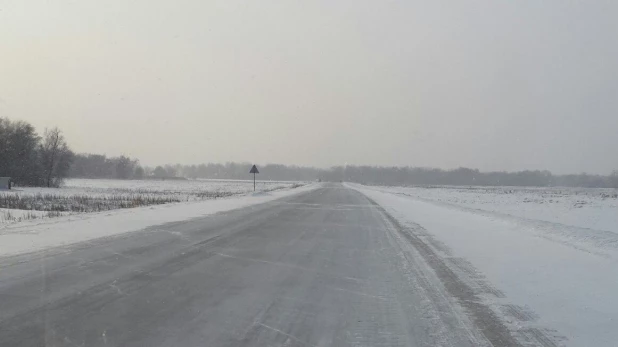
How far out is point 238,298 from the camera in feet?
21.7

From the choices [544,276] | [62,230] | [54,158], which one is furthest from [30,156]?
[544,276]

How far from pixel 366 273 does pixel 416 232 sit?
314 inches

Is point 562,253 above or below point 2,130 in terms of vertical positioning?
below

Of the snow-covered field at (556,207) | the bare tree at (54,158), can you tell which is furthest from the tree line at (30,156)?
the snow-covered field at (556,207)

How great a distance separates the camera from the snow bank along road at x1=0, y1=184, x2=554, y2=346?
5.03 m

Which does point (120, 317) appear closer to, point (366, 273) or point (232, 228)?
point (366, 273)

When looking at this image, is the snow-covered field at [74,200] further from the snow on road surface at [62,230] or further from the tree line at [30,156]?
the tree line at [30,156]

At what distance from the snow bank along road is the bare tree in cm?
7942

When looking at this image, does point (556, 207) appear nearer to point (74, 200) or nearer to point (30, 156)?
point (74, 200)

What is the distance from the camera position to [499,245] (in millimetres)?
13195

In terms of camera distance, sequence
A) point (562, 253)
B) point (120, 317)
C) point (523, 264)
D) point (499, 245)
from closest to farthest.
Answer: point (120, 317), point (523, 264), point (562, 253), point (499, 245)

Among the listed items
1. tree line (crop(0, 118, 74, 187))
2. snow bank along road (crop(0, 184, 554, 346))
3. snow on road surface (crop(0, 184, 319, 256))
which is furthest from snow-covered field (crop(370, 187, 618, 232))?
tree line (crop(0, 118, 74, 187))

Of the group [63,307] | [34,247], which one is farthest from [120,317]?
[34,247]

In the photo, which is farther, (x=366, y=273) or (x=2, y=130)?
(x=2, y=130)
